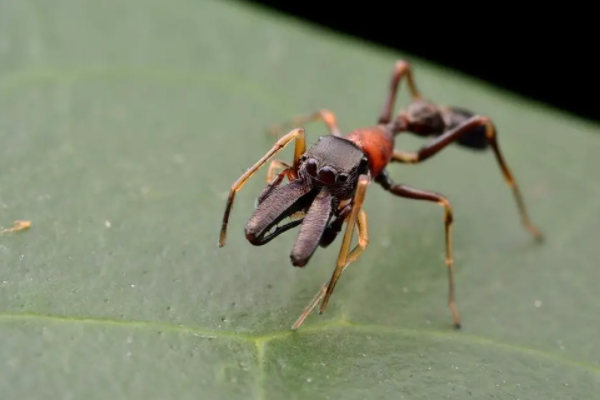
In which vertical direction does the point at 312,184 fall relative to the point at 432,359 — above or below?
above

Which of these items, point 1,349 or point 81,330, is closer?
point 1,349

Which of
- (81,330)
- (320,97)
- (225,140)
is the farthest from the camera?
(320,97)

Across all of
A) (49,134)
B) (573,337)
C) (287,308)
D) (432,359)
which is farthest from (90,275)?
(573,337)

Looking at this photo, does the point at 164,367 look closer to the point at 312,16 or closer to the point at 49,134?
the point at 49,134

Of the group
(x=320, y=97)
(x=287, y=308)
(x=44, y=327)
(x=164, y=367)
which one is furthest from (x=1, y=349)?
(x=320, y=97)

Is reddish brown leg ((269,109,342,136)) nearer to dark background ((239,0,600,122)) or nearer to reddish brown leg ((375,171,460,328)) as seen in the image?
reddish brown leg ((375,171,460,328))

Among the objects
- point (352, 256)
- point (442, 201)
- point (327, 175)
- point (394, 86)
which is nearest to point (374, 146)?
point (442, 201)

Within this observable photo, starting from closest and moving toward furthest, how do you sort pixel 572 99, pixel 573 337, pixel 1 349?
1. pixel 1 349
2. pixel 573 337
3. pixel 572 99
